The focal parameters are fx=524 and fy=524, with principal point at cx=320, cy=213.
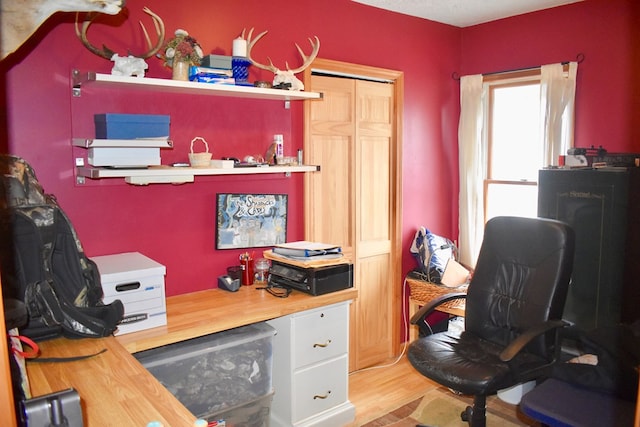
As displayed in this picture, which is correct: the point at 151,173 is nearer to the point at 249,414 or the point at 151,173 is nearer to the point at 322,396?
the point at 249,414

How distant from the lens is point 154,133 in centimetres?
240

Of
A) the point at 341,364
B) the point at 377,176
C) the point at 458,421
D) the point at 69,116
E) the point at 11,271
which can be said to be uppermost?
the point at 69,116

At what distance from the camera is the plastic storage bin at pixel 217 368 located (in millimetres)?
2389

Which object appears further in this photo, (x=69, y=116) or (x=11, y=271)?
(x=69, y=116)

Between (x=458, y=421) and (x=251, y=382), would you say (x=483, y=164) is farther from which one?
(x=251, y=382)

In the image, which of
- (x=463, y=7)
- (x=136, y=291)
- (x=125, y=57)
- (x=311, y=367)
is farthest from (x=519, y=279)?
(x=125, y=57)

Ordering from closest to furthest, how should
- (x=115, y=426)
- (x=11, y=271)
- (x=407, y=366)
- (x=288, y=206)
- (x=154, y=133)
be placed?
(x=115, y=426) → (x=11, y=271) → (x=154, y=133) → (x=288, y=206) → (x=407, y=366)

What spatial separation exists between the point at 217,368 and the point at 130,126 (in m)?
1.20

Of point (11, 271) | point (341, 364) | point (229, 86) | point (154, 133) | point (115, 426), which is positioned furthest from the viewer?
point (341, 364)

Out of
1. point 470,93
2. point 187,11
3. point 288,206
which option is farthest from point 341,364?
point 470,93

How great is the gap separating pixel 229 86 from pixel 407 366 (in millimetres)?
2402

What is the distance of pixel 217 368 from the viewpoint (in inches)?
99.0

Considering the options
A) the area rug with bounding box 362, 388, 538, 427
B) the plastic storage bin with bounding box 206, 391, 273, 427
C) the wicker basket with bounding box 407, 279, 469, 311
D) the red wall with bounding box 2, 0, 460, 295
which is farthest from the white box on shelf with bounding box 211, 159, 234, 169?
the wicker basket with bounding box 407, 279, 469, 311

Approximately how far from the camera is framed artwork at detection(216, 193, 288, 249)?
293cm
